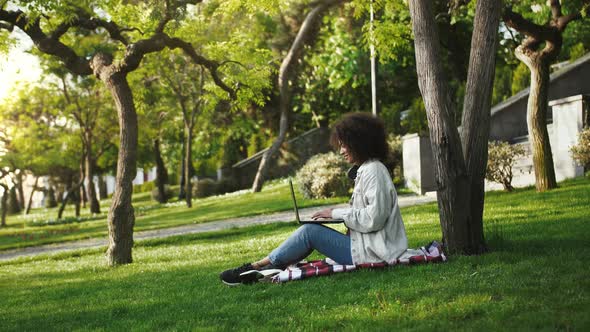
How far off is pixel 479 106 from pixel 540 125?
25.7 feet

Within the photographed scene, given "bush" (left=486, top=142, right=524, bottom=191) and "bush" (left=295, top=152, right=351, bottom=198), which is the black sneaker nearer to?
"bush" (left=486, top=142, right=524, bottom=191)

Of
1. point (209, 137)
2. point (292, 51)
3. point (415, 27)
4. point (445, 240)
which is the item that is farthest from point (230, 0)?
point (209, 137)

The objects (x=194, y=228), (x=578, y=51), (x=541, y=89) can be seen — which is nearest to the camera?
(x=541, y=89)

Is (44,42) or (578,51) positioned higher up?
(578,51)

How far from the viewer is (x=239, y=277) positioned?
734 cm

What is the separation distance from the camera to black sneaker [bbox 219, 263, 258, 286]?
7.26 metres

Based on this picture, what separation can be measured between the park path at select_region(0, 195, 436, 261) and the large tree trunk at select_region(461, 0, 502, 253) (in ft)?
34.2

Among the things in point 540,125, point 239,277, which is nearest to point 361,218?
point 239,277

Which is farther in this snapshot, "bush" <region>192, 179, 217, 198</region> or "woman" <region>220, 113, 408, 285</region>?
"bush" <region>192, 179, 217, 198</region>

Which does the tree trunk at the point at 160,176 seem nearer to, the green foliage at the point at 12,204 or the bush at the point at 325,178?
the green foliage at the point at 12,204

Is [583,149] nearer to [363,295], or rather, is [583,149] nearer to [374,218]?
[374,218]

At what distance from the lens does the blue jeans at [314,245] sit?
23.4ft

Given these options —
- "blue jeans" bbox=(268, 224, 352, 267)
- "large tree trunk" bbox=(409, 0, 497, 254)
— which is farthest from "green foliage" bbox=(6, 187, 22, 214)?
"large tree trunk" bbox=(409, 0, 497, 254)

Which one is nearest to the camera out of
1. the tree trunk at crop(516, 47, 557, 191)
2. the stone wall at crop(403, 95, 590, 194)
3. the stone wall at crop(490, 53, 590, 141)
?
the tree trunk at crop(516, 47, 557, 191)
